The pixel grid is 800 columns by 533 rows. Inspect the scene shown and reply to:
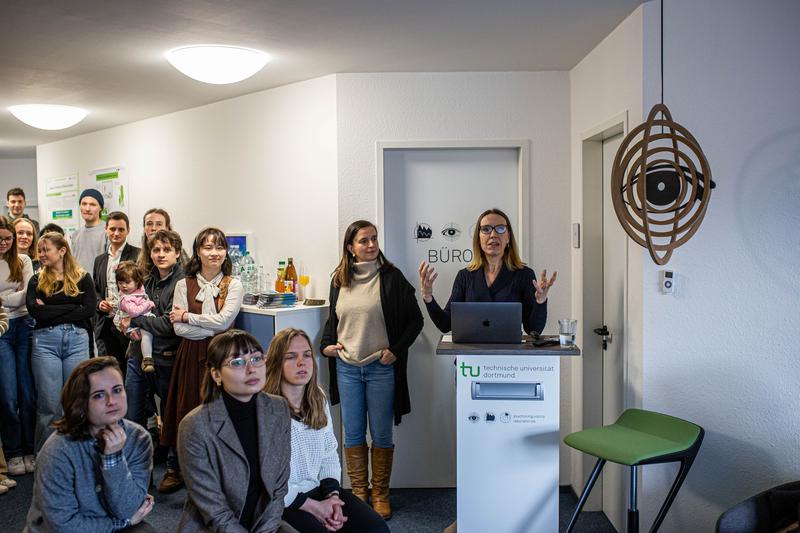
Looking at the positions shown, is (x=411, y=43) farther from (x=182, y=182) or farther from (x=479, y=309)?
(x=182, y=182)

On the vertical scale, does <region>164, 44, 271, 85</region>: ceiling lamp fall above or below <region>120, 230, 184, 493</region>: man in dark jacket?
above

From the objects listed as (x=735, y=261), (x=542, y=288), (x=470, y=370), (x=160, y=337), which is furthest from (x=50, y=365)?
(x=735, y=261)

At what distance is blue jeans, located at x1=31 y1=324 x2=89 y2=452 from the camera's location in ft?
14.2

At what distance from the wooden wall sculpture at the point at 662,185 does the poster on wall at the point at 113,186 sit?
14.5ft

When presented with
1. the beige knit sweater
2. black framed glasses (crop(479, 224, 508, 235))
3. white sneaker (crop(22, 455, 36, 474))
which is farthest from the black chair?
white sneaker (crop(22, 455, 36, 474))

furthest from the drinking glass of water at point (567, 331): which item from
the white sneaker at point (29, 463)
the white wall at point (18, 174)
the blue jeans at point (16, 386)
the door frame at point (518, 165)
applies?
the white wall at point (18, 174)

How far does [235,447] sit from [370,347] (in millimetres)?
1570

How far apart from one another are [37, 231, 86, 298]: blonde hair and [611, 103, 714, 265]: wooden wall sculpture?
325 centimetres

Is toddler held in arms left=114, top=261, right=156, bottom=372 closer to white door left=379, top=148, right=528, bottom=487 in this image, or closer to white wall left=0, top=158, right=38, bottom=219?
white door left=379, top=148, right=528, bottom=487

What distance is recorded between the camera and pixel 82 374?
241 cm

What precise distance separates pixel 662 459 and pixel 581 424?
1.40 metres

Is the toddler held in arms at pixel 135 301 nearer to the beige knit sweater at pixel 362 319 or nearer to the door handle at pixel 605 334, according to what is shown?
the beige knit sweater at pixel 362 319

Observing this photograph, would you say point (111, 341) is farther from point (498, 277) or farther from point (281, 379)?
point (498, 277)

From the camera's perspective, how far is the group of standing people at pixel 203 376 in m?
2.35
